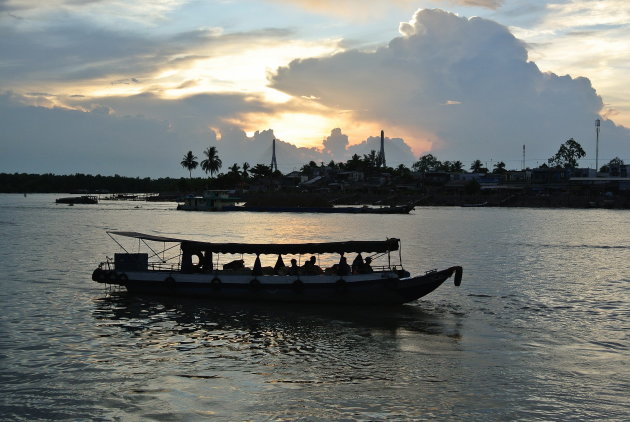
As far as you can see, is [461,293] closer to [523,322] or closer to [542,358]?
[523,322]

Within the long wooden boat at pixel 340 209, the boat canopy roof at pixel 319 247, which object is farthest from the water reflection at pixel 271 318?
the long wooden boat at pixel 340 209

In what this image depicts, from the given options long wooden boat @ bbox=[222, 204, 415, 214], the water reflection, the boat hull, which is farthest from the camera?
long wooden boat @ bbox=[222, 204, 415, 214]

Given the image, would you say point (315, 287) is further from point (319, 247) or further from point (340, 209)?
point (340, 209)

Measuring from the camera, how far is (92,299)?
27531mm

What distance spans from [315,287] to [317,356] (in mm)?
Result: 6817

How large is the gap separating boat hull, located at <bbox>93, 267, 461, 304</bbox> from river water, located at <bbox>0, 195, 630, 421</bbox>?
19.2 inches

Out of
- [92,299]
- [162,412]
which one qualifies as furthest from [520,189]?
[162,412]

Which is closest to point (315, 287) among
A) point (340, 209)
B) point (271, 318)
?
point (271, 318)

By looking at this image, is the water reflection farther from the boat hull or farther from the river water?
the boat hull

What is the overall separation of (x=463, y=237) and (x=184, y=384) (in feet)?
179

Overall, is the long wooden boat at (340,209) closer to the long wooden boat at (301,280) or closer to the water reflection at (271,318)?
the long wooden boat at (301,280)

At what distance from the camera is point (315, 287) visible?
2508 centimetres

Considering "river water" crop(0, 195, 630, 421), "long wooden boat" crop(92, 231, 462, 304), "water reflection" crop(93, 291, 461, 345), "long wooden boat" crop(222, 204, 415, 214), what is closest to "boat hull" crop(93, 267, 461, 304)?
"long wooden boat" crop(92, 231, 462, 304)

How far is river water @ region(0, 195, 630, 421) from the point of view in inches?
561
